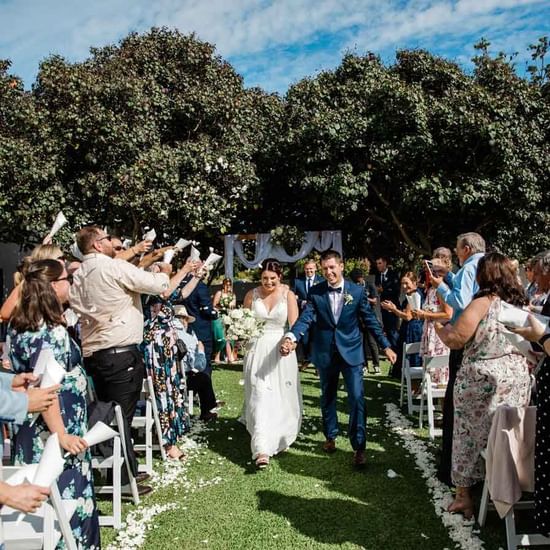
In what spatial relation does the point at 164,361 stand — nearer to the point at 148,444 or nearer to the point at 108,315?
the point at 148,444

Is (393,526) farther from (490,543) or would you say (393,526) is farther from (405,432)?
(405,432)

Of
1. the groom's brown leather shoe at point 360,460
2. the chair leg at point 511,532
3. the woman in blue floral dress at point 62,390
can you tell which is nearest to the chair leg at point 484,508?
the chair leg at point 511,532

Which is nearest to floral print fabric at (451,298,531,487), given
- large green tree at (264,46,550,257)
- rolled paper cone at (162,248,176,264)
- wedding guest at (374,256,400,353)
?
rolled paper cone at (162,248,176,264)

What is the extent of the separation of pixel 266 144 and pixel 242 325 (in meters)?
11.9

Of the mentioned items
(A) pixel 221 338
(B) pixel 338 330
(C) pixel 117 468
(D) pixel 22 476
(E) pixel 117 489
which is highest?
(B) pixel 338 330

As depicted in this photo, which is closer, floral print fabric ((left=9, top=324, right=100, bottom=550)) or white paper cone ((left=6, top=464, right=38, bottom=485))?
white paper cone ((left=6, top=464, right=38, bottom=485))

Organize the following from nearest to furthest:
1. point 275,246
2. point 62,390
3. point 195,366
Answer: point 62,390 < point 195,366 < point 275,246

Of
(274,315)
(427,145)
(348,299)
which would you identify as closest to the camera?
(348,299)

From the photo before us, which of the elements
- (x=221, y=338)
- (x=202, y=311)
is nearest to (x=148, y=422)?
(x=202, y=311)

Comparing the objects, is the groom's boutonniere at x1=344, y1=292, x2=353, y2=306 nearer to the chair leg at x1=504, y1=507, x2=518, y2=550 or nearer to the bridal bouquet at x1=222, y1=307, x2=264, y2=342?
the bridal bouquet at x1=222, y1=307, x2=264, y2=342

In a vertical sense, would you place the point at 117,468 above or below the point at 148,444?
above

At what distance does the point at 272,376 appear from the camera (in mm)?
6465

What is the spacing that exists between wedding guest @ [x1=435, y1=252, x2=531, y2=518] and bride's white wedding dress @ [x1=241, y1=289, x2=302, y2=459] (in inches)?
87.9

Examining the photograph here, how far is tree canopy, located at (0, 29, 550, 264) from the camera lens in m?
14.5
